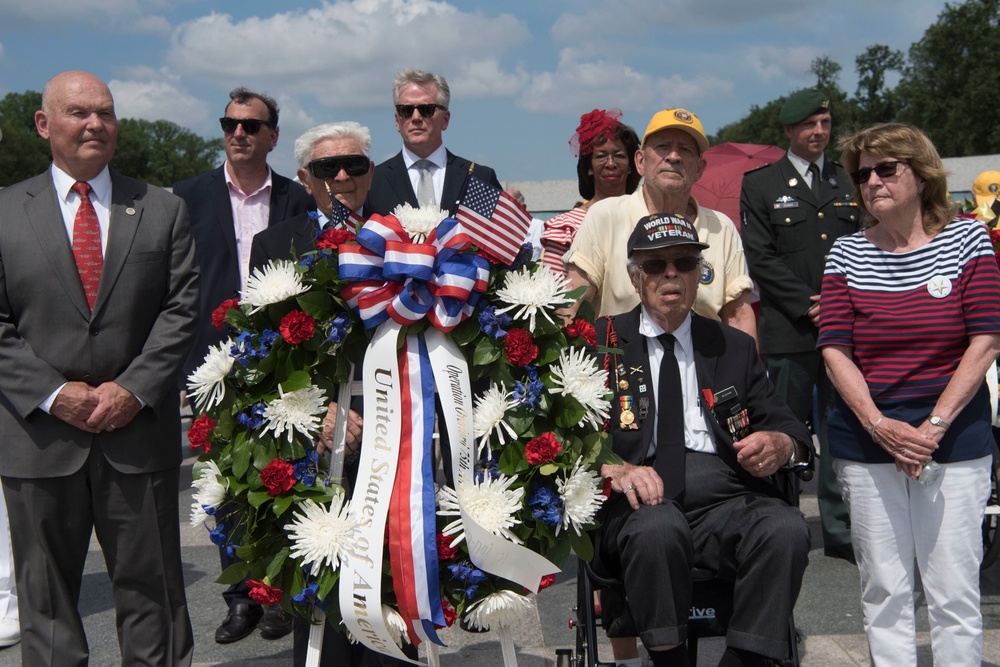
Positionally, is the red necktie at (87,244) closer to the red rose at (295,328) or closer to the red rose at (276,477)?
the red rose at (295,328)

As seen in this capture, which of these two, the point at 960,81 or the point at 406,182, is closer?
the point at 406,182

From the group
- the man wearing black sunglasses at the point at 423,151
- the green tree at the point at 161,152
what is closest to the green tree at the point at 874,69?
the green tree at the point at 161,152

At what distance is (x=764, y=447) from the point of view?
367 cm

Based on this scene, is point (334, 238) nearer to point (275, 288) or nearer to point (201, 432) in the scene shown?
point (275, 288)

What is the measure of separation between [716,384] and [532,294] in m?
1.00

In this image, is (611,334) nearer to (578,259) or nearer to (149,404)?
(578,259)

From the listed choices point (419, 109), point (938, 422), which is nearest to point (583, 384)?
point (938, 422)

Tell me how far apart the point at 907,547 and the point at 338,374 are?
7.17 feet

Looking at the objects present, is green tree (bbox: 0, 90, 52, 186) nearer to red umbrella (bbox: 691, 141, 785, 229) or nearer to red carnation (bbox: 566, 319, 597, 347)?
red umbrella (bbox: 691, 141, 785, 229)

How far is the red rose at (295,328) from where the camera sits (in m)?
3.21

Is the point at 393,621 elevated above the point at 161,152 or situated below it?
below

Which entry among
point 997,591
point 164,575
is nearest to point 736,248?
point 997,591

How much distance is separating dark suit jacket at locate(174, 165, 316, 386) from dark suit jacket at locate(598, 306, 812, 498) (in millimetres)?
2166

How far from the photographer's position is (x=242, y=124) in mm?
5414
